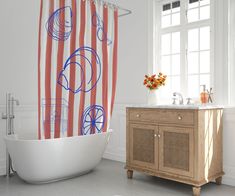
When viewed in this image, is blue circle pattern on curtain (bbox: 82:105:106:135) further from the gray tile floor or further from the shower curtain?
the gray tile floor

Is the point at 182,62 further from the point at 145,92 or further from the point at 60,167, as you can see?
the point at 60,167

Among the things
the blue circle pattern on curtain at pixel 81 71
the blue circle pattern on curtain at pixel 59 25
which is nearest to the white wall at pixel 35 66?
the blue circle pattern on curtain at pixel 81 71

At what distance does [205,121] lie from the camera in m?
3.12

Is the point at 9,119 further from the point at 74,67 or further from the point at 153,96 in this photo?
the point at 153,96

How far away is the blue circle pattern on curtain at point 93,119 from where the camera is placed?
365 cm

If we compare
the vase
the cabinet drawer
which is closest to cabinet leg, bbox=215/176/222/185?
the cabinet drawer

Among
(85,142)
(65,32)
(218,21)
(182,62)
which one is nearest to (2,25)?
(65,32)

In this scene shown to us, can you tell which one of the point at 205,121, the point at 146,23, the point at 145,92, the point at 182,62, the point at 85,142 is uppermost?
the point at 146,23

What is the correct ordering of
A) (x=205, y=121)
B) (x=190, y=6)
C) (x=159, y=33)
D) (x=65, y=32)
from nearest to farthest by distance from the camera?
(x=205, y=121)
(x=65, y=32)
(x=190, y=6)
(x=159, y=33)

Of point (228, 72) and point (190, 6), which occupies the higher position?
point (190, 6)

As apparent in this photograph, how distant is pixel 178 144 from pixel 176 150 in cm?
8

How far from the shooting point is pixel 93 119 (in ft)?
12.3

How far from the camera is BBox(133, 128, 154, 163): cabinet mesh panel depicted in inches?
136

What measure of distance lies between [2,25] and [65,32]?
1192 millimetres
